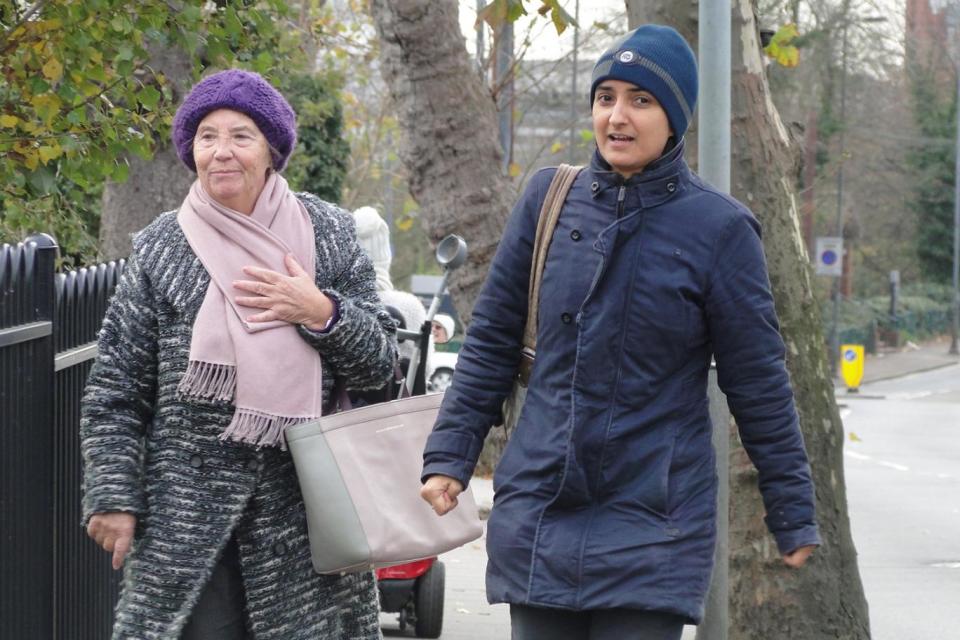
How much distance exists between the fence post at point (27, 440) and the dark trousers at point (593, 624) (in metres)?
1.17

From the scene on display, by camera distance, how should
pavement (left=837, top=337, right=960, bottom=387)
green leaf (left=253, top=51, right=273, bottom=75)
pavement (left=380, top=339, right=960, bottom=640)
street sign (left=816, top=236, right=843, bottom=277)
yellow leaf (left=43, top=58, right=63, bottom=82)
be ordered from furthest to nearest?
pavement (left=837, top=337, right=960, bottom=387)
street sign (left=816, top=236, right=843, bottom=277)
pavement (left=380, top=339, right=960, bottom=640)
green leaf (left=253, top=51, right=273, bottom=75)
yellow leaf (left=43, top=58, right=63, bottom=82)

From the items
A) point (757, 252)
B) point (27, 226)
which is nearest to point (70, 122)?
point (27, 226)

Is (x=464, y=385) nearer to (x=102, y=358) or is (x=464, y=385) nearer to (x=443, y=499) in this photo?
(x=443, y=499)

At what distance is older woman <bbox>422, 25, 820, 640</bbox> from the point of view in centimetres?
316

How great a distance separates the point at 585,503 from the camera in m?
3.19

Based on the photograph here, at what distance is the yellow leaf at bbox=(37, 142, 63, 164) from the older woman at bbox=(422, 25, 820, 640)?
2.83 m

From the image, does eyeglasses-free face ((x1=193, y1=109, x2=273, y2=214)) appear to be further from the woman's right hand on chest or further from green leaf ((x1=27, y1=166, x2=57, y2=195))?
green leaf ((x1=27, y1=166, x2=57, y2=195))

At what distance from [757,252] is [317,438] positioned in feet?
3.42

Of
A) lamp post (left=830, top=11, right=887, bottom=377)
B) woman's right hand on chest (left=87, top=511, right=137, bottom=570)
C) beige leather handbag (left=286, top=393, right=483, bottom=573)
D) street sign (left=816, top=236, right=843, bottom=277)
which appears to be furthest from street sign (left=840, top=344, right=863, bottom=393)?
woman's right hand on chest (left=87, top=511, right=137, bottom=570)

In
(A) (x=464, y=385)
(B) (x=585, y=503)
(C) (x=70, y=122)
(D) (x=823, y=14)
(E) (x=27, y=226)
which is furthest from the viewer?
(D) (x=823, y=14)

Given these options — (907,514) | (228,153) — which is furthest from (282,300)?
(907,514)

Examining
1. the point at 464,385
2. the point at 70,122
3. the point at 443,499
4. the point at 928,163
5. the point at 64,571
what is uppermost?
the point at 928,163

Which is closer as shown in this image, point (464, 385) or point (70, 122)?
point (464, 385)

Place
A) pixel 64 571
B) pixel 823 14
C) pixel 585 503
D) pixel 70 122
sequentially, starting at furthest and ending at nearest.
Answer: pixel 823 14 < pixel 70 122 < pixel 64 571 < pixel 585 503
